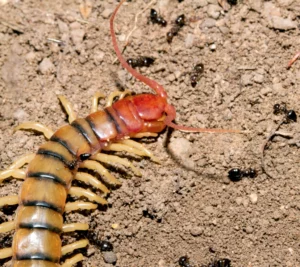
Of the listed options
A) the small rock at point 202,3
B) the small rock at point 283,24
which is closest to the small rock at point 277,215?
the small rock at point 283,24

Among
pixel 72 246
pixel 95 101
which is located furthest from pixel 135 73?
pixel 72 246

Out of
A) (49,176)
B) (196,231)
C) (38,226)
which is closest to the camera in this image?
(38,226)

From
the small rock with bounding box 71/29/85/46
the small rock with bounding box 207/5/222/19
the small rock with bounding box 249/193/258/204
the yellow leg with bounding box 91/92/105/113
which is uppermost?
the small rock with bounding box 207/5/222/19

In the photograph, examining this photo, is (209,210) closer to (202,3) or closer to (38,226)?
(38,226)

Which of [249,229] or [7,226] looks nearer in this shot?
[7,226]

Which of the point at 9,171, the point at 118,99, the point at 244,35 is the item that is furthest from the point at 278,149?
the point at 9,171

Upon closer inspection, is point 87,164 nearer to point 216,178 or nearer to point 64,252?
point 64,252

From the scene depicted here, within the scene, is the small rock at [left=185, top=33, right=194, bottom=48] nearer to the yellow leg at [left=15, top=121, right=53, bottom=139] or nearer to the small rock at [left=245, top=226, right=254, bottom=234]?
the yellow leg at [left=15, top=121, right=53, bottom=139]

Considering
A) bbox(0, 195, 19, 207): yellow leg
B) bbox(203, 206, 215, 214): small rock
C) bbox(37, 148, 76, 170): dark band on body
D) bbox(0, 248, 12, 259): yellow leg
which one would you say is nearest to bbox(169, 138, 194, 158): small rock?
bbox(203, 206, 215, 214): small rock
